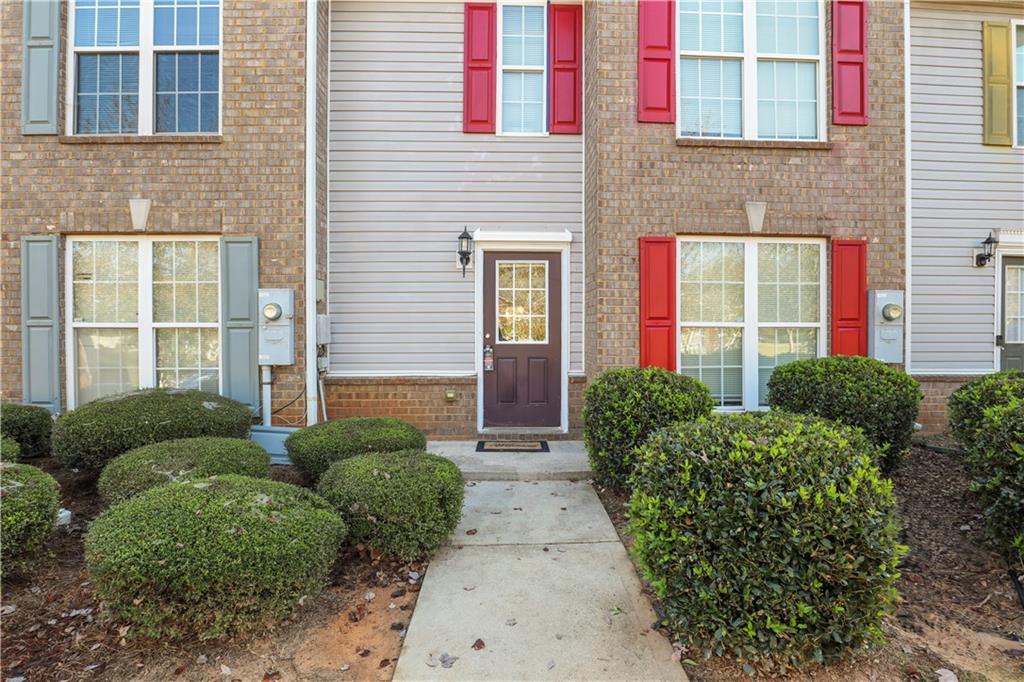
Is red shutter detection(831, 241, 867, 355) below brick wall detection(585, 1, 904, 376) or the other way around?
below

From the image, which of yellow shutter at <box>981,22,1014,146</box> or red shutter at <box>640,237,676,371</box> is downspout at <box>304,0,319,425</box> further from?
yellow shutter at <box>981,22,1014,146</box>

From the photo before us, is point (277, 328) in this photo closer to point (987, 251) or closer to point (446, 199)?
point (446, 199)

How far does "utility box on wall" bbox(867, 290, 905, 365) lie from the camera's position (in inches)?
209

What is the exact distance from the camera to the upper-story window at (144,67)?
522 centimetres

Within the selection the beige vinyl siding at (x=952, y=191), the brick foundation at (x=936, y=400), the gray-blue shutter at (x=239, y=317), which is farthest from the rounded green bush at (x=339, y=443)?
the beige vinyl siding at (x=952, y=191)

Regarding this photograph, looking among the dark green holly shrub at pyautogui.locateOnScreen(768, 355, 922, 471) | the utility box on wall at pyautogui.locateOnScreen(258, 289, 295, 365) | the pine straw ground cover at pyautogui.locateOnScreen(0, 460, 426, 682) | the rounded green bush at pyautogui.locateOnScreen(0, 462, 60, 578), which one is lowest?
the pine straw ground cover at pyautogui.locateOnScreen(0, 460, 426, 682)

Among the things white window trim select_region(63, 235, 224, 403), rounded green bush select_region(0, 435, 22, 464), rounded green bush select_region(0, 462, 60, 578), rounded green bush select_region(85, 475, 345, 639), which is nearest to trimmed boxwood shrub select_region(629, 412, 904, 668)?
rounded green bush select_region(85, 475, 345, 639)

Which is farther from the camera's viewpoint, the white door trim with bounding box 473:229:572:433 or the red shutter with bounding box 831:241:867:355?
the white door trim with bounding box 473:229:572:433

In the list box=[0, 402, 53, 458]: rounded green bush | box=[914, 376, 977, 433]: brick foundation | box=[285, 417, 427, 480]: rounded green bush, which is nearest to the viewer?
box=[285, 417, 427, 480]: rounded green bush

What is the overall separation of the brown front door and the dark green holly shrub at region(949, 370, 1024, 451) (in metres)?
3.45

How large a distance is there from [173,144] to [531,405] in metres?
4.63

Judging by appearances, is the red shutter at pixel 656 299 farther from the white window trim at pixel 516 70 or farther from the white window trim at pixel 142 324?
the white window trim at pixel 142 324

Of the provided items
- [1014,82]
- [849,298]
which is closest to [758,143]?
[849,298]

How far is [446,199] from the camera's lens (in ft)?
18.9
